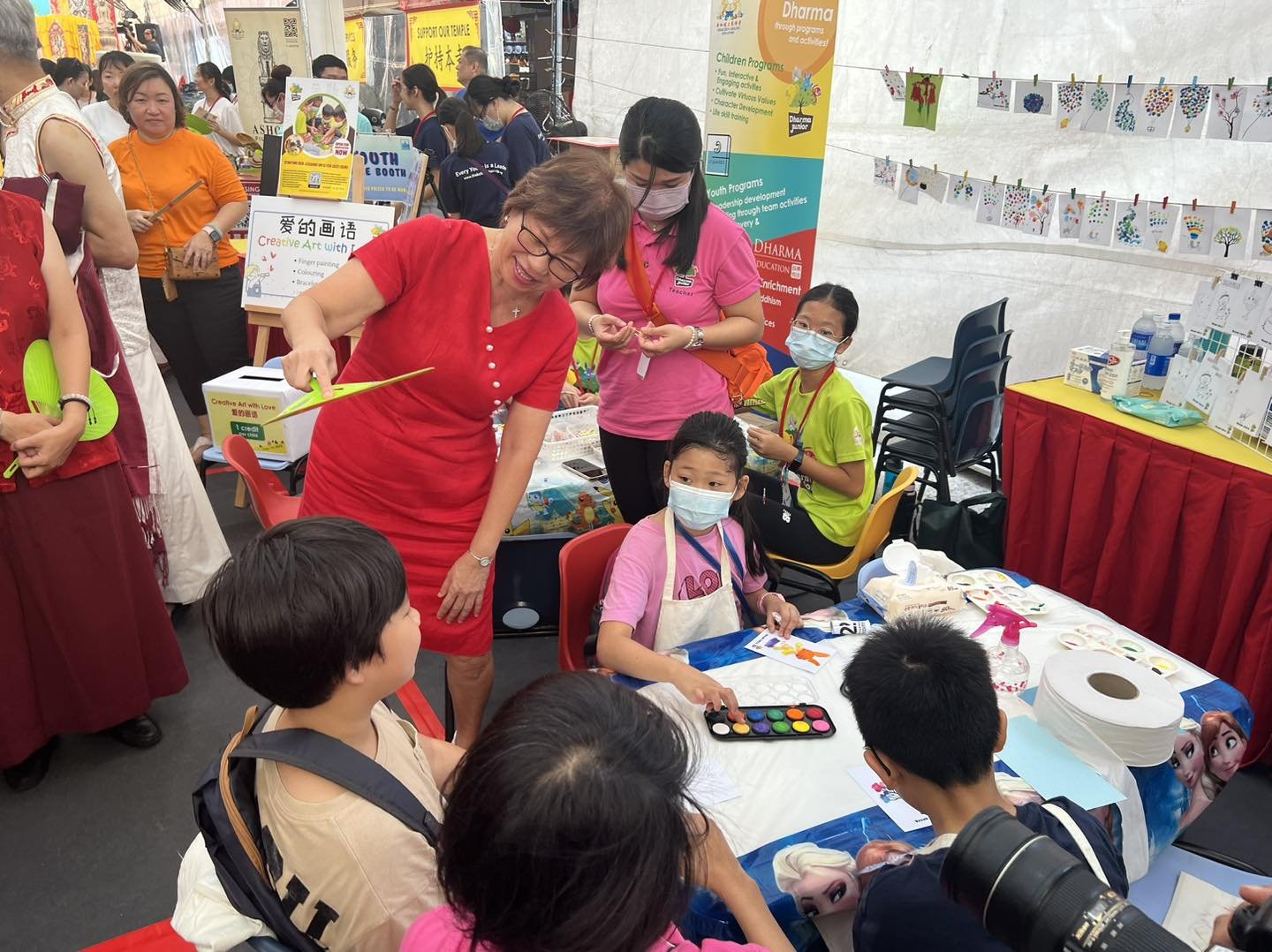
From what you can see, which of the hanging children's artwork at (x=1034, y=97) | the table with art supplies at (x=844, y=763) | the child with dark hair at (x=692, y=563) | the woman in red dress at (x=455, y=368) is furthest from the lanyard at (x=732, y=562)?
the hanging children's artwork at (x=1034, y=97)

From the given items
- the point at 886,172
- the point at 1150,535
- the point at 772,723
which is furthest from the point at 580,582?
the point at 886,172

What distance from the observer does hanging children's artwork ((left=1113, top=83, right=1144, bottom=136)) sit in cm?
314

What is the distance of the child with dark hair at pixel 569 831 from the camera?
732 mm

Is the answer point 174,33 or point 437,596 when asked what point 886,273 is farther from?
point 174,33

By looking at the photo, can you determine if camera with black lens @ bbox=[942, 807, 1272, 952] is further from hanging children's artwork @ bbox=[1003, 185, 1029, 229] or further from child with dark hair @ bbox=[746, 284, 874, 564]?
hanging children's artwork @ bbox=[1003, 185, 1029, 229]

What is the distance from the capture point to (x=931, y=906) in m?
0.99

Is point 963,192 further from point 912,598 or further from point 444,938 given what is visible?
point 444,938

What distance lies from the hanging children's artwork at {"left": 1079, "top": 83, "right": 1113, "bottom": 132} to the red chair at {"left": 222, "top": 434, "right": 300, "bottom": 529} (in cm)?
322

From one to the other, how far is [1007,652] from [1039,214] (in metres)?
2.81

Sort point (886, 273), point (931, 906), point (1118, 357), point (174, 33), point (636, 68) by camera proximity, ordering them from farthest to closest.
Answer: point (174, 33) → point (636, 68) → point (886, 273) → point (1118, 357) → point (931, 906)

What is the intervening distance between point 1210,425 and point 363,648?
2.61 m

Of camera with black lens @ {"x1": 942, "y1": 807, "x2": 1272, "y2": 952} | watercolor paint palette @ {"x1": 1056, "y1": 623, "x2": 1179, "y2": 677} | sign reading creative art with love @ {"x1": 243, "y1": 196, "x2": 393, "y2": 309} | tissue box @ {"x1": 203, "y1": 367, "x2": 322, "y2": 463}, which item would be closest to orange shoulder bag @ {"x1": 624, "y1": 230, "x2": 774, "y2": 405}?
watercolor paint palette @ {"x1": 1056, "y1": 623, "x2": 1179, "y2": 677}

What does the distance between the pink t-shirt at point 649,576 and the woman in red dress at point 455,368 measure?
287 millimetres

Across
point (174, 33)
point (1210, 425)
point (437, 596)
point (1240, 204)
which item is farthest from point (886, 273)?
point (174, 33)
